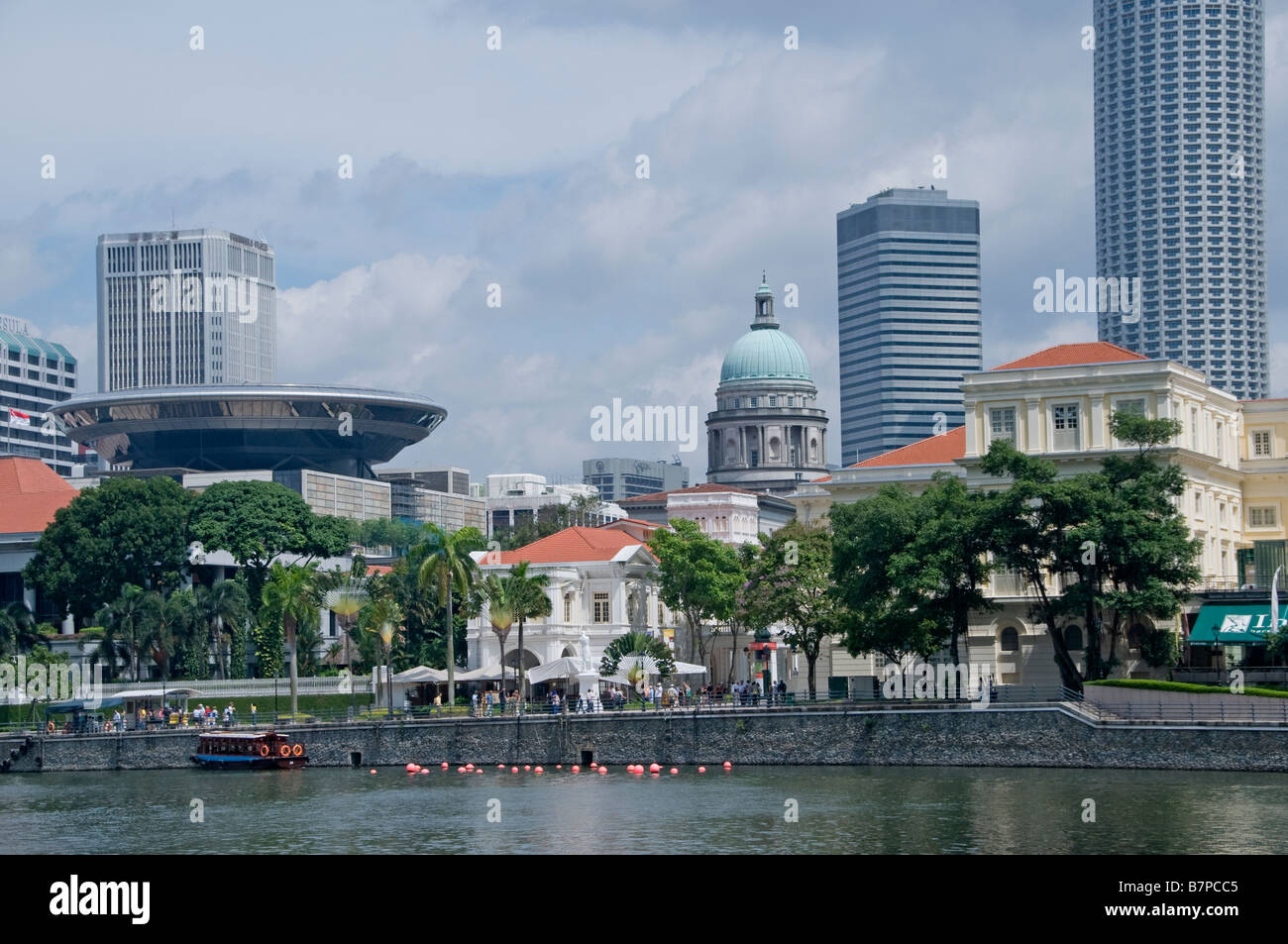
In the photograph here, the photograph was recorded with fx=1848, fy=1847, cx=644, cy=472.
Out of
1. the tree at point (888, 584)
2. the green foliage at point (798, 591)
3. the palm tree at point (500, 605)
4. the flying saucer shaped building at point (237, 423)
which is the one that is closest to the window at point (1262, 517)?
the green foliage at point (798, 591)

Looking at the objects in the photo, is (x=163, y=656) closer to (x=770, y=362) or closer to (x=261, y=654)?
(x=261, y=654)

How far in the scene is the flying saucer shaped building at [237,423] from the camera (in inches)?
7210

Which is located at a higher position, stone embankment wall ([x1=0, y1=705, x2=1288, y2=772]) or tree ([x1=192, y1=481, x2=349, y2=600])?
tree ([x1=192, y1=481, x2=349, y2=600])

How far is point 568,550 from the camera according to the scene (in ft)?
359

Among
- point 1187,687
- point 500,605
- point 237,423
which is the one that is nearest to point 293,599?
point 500,605

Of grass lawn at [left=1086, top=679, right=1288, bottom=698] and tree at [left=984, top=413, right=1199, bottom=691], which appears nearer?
grass lawn at [left=1086, top=679, right=1288, bottom=698]

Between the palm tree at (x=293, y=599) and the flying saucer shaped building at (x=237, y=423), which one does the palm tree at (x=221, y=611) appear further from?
the flying saucer shaped building at (x=237, y=423)

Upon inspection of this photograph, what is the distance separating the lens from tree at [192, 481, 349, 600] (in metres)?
120

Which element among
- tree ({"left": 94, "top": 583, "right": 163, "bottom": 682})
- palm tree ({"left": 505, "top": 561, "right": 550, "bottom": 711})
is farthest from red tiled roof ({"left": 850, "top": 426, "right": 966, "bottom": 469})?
tree ({"left": 94, "top": 583, "right": 163, "bottom": 682})

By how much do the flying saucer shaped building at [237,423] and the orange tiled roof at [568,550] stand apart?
250 feet

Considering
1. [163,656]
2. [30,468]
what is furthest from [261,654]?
[30,468]

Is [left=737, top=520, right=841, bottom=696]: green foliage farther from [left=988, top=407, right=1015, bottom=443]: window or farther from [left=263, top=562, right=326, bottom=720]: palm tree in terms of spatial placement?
[left=263, top=562, right=326, bottom=720]: palm tree

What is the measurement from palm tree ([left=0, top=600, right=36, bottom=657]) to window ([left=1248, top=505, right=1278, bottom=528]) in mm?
66467
